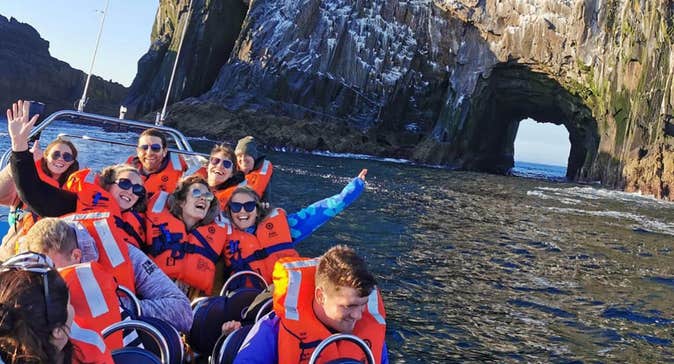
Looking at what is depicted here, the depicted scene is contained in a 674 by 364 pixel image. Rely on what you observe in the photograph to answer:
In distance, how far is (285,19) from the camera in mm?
46656

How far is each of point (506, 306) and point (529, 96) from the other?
3976 centimetres

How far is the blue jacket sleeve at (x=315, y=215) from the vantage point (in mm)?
6414

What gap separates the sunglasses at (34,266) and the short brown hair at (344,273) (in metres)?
1.36

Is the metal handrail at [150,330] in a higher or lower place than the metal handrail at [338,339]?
lower

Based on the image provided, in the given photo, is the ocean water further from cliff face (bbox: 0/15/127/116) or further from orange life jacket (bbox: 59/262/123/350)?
cliff face (bbox: 0/15/127/116)

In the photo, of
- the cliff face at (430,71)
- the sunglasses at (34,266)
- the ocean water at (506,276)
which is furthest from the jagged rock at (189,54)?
the sunglasses at (34,266)

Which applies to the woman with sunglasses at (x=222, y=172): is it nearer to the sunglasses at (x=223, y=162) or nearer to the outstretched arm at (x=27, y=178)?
the sunglasses at (x=223, y=162)

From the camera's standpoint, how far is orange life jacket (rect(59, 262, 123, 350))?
8.66 ft

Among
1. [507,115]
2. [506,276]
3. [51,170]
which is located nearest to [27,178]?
[51,170]

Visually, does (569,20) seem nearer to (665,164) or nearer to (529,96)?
(529,96)

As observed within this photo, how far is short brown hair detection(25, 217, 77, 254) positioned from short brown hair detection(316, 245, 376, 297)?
1380 millimetres

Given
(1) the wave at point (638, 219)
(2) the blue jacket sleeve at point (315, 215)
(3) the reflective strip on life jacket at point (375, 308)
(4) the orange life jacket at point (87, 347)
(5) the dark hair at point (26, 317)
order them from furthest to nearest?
(1) the wave at point (638, 219) → (2) the blue jacket sleeve at point (315, 215) → (3) the reflective strip on life jacket at point (375, 308) → (4) the orange life jacket at point (87, 347) → (5) the dark hair at point (26, 317)

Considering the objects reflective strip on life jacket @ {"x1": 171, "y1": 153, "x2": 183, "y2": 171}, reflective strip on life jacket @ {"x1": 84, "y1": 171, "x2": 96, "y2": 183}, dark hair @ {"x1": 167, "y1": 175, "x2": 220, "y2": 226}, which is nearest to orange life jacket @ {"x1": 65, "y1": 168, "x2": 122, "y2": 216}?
reflective strip on life jacket @ {"x1": 84, "y1": 171, "x2": 96, "y2": 183}

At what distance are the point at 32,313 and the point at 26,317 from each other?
0.02 m
